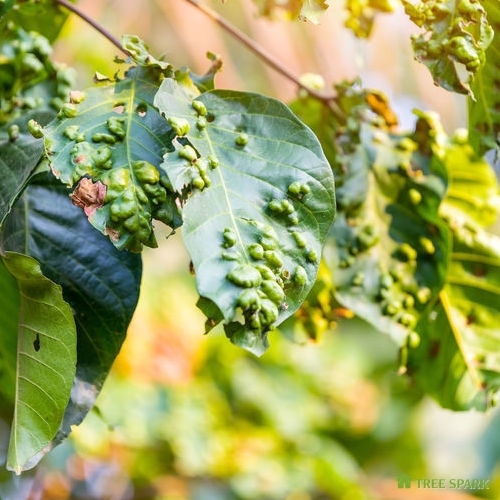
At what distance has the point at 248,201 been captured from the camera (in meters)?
0.62

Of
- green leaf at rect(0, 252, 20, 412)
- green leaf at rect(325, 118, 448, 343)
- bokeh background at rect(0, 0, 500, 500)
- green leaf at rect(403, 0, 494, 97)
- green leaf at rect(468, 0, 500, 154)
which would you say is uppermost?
green leaf at rect(403, 0, 494, 97)

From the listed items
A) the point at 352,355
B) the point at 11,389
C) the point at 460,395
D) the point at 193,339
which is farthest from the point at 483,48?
the point at 352,355

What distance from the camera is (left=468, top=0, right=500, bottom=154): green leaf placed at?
0.76 metres

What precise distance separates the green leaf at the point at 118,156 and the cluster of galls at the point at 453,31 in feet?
0.90

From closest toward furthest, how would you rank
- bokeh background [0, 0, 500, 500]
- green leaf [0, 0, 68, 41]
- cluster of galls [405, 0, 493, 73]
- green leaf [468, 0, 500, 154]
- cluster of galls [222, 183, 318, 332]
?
cluster of galls [222, 183, 318, 332] → cluster of galls [405, 0, 493, 73] → green leaf [468, 0, 500, 154] → green leaf [0, 0, 68, 41] → bokeh background [0, 0, 500, 500]

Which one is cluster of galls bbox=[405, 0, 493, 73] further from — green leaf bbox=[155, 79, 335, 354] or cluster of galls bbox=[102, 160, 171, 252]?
cluster of galls bbox=[102, 160, 171, 252]

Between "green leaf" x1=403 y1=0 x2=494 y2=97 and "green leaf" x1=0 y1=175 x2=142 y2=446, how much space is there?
0.37 metres

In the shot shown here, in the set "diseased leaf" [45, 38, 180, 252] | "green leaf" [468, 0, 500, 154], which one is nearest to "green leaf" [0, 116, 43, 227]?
"diseased leaf" [45, 38, 180, 252]

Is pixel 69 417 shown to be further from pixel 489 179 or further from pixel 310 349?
pixel 310 349

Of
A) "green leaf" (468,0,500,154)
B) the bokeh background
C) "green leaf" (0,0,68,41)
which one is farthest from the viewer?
the bokeh background

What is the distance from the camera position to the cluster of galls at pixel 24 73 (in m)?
0.82

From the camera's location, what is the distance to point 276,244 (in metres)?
0.61

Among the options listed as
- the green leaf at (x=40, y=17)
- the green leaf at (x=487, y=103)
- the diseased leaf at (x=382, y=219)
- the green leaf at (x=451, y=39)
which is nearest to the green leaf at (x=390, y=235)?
the diseased leaf at (x=382, y=219)

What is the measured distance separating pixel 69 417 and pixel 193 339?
1.72 metres
